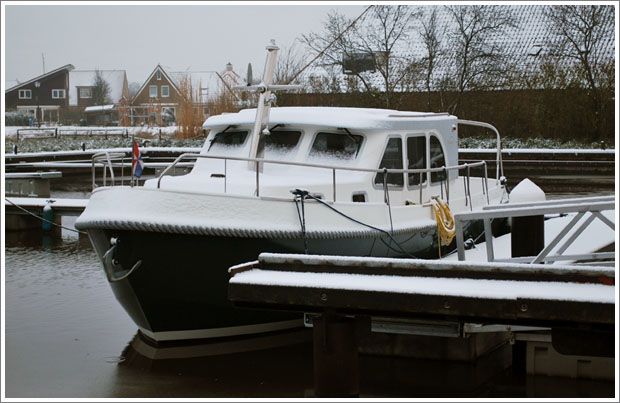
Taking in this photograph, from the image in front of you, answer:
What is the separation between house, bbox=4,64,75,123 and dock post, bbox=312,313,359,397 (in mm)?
65020

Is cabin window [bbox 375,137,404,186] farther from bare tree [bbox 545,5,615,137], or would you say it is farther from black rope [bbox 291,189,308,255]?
bare tree [bbox 545,5,615,137]

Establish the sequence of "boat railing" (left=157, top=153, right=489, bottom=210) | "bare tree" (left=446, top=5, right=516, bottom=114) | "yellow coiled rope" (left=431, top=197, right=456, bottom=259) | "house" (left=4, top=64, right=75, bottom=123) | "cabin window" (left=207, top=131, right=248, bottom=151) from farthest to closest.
Result: "house" (left=4, top=64, right=75, bottom=123) < "bare tree" (left=446, top=5, right=516, bottom=114) < "cabin window" (left=207, top=131, right=248, bottom=151) < "yellow coiled rope" (left=431, top=197, right=456, bottom=259) < "boat railing" (left=157, top=153, right=489, bottom=210)

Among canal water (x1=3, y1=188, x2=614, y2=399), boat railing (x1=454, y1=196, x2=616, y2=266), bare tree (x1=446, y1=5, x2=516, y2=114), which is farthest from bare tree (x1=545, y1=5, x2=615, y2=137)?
boat railing (x1=454, y1=196, x2=616, y2=266)

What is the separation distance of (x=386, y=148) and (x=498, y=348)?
2.98 m

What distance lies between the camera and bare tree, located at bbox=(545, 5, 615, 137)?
1282 inches

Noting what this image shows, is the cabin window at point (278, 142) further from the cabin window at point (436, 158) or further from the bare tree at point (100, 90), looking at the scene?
the bare tree at point (100, 90)

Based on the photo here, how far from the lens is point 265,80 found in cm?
1083

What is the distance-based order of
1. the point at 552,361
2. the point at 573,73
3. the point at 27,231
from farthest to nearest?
the point at 573,73, the point at 27,231, the point at 552,361

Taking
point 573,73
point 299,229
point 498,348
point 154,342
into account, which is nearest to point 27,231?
point 154,342

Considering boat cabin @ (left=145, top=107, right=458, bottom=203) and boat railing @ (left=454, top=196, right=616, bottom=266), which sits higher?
boat cabin @ (left=145, top=107, right=458, bottom=203)

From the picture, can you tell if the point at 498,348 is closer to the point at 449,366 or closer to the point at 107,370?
the point at 449,366

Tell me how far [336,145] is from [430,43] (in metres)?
24.1

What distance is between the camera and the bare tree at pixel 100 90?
2783 inches

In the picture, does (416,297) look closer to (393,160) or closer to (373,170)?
(373,170)
